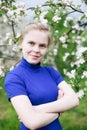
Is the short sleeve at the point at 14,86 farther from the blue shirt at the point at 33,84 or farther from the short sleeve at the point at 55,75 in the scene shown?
the short sleeve at the point at 55,75

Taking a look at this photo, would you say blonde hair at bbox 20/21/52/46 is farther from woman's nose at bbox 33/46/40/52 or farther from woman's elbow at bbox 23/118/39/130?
woman's elbow at bbox 23/118/39/130

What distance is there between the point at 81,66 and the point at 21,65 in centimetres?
258

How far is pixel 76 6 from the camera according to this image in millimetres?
6801

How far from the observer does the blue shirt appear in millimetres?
3086

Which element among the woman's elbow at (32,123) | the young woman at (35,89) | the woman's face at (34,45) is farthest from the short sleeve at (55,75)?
the woman's elbow at (32,123)

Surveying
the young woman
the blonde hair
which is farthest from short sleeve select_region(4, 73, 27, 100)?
the blonde hair

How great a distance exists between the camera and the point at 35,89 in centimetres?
311

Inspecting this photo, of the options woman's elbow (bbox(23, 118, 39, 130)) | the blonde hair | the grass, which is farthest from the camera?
the grass

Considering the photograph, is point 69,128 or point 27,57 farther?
point 69,128

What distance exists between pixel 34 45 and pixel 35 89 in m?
0.35

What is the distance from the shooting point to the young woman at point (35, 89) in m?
3.01

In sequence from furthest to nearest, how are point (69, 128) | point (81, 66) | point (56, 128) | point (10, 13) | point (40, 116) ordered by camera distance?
1. point (69, 128)
2. point (10, 13)
3. point (81, 66)
4. point (56, 128)
5. point (40, 116)

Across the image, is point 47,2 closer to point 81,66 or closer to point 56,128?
point 81,66

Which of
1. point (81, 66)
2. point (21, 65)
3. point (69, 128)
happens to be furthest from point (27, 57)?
point (69, 128)
